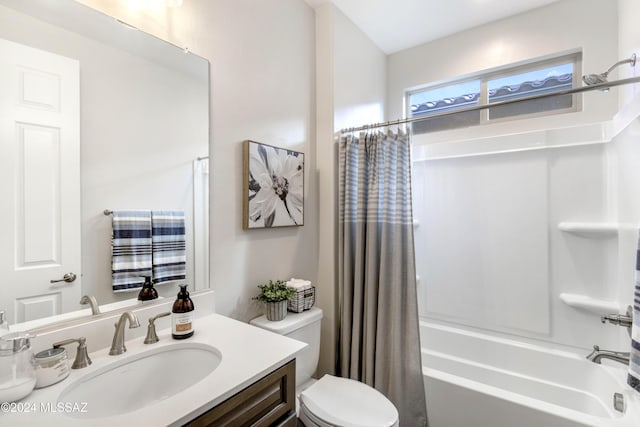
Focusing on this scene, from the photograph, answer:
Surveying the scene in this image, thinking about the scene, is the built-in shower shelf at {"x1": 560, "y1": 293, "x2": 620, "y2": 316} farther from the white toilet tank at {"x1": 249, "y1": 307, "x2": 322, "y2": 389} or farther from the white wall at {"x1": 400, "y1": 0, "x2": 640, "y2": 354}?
the white toilet tank at {"x1": 249, "y1": 307, "x2": 322, "y2": 389}

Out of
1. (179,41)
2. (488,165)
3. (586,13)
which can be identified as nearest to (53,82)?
(179,41)

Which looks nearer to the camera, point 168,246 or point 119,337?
point 119,337

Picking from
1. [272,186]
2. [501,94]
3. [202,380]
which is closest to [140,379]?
[202,380]

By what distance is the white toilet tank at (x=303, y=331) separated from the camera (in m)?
1.57

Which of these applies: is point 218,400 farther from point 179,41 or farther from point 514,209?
point 514,209

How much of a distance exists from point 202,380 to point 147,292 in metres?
0.52

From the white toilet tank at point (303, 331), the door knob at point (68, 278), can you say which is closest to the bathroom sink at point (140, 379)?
the door knob at point (68, 278)

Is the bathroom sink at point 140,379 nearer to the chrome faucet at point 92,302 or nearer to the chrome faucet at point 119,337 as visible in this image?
the chrome faucet at point 119,337

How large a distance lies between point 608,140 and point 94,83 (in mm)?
2712

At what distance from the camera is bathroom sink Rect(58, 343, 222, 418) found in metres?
0.89

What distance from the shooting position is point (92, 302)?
107 cm

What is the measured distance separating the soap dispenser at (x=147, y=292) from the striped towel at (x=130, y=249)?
0.05 ft

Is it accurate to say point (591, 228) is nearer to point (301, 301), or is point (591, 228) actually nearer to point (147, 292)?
point (301, 301)

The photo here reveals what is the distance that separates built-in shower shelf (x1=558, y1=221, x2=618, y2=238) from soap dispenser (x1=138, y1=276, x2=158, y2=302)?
2.43 metres
